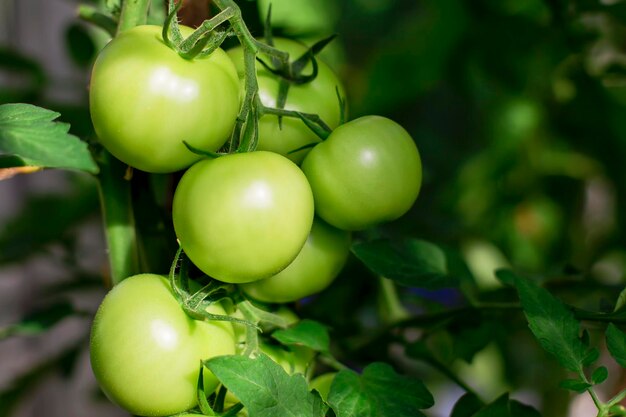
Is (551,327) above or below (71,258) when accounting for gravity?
above

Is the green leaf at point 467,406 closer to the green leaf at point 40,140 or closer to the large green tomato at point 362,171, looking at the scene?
the large green tomato at point 362,171

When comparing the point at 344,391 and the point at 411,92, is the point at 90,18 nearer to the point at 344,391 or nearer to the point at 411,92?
the point at 344,391

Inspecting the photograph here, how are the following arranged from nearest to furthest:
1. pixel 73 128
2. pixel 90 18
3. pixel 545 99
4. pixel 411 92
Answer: pixel 90 18, pixel 73 128, pixel 411 92, pixel 545 99

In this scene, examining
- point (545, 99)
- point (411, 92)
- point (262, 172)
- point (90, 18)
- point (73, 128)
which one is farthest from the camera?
point (545, 99)

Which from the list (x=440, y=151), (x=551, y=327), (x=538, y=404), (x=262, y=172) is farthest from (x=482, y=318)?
(x=538, y=404)

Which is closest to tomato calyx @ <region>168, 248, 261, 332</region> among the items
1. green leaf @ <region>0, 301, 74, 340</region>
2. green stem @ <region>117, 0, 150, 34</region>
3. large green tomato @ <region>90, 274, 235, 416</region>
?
large green tomato @ <region>90, 274, 235, 416</region>

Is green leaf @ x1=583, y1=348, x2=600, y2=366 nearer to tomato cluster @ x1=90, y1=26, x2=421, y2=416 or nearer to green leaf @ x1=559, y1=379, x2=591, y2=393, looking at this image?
green leaf @ x1=559, y1=379, x2=591, y2=393

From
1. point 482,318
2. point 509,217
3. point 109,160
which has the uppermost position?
point 109,160

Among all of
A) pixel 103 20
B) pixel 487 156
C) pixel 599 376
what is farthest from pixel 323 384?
pixel 487 156
